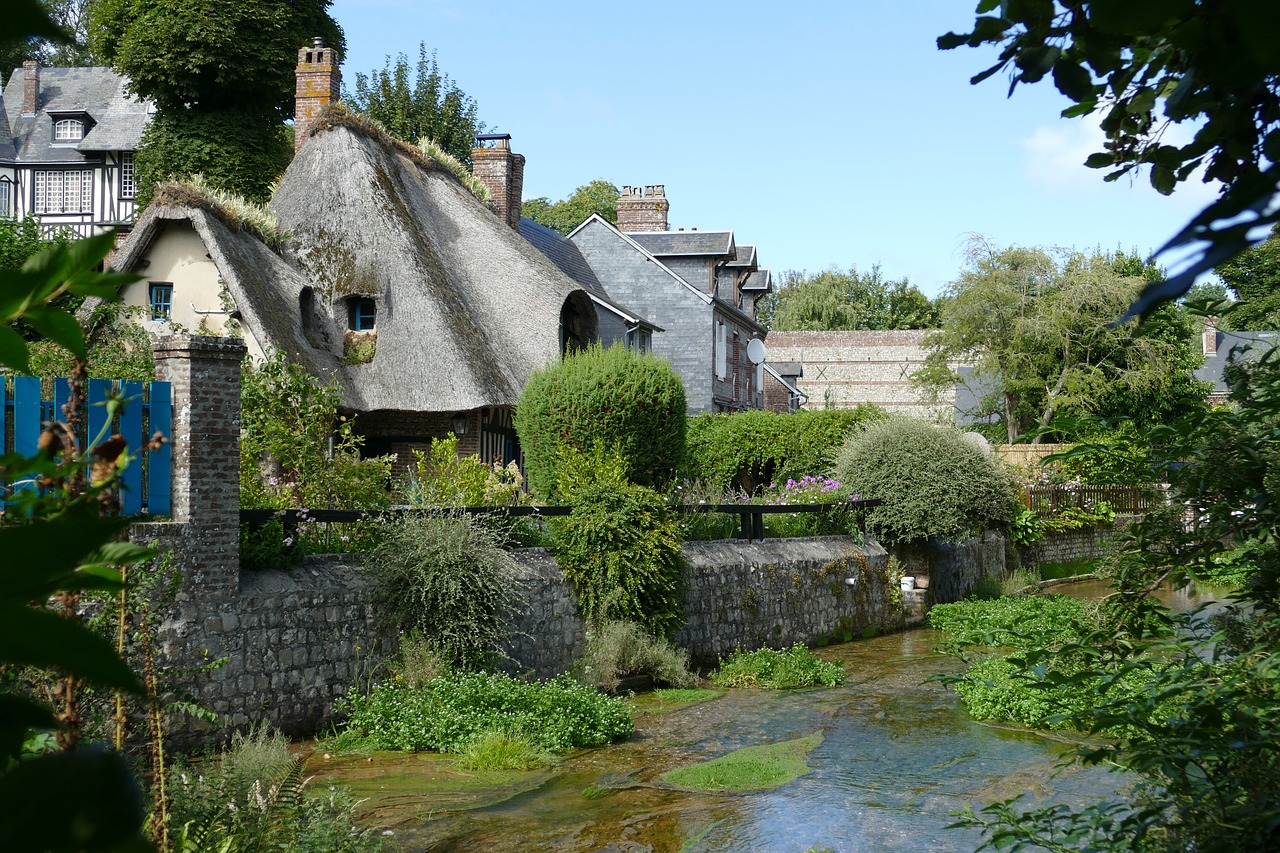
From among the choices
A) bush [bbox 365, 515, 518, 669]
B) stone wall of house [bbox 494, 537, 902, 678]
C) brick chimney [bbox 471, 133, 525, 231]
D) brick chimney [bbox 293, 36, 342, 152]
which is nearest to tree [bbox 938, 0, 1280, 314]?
bush [bbox 365, 515, 518, 669]

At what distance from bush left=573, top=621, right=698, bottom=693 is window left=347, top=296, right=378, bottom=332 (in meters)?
10.7

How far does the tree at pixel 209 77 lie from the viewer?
27.0m

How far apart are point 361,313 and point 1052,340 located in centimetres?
2947

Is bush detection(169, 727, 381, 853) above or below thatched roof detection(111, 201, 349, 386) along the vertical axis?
below

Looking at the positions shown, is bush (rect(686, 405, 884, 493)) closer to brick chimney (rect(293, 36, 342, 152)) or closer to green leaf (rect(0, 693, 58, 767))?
brick chimney (rect(293, 36, 342, 152))

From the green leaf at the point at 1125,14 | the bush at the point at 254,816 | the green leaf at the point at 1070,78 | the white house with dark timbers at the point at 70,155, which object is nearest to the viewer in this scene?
the green leaf at the point at 1125,14

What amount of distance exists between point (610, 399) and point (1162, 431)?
465 inches

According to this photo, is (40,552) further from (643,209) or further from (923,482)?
(643,209)

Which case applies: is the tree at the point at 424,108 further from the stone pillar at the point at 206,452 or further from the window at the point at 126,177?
the stone pillar at the point at 206,452

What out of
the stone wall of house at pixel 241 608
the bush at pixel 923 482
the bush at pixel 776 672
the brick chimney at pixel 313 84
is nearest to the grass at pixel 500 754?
the stone wall of house at pixel 241 608

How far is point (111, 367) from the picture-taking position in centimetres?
1359

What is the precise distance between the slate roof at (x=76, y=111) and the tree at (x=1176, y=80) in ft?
147

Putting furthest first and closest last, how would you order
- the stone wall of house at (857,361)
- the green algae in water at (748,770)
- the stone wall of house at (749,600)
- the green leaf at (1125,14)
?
the stone wall of house at (857,361)
the stone wall of house at (749,600)
the green algae in water at (748,770)
the green leaf at (1125,14)

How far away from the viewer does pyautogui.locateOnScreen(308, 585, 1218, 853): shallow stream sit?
7.39 meters
